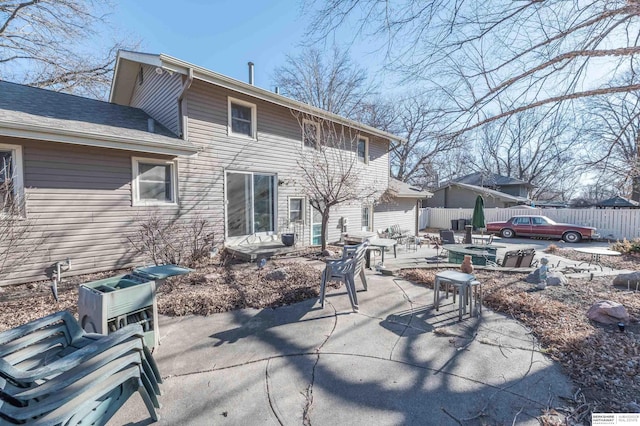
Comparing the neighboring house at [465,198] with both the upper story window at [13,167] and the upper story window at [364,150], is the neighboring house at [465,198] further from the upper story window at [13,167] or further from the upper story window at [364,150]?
the upper story window at [13,167]

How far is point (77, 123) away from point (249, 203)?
14.2 feet

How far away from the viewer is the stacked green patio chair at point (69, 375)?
158cm

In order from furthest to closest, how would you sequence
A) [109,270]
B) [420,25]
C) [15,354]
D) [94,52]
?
[94,52] → [109,270] → [420,25] → [15,354]

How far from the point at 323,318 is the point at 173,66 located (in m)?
6.73

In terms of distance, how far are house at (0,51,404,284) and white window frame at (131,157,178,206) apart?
23 mm

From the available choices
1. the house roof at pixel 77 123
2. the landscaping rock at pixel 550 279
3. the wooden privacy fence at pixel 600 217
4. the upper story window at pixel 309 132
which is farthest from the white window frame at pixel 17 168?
the wooden privacy fence at pixel 600 217

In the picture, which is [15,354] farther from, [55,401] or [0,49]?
[0,49]

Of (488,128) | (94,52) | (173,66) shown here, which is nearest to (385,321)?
(488,128)

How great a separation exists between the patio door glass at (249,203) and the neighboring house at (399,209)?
5.88 metres

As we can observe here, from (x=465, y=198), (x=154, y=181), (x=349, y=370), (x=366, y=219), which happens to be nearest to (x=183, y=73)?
(x=154, y=181)

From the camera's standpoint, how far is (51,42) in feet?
35.7

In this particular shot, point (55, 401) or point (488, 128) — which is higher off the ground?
point (488, 128)

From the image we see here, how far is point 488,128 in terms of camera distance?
4.72m

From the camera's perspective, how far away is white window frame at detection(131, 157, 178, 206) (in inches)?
258
